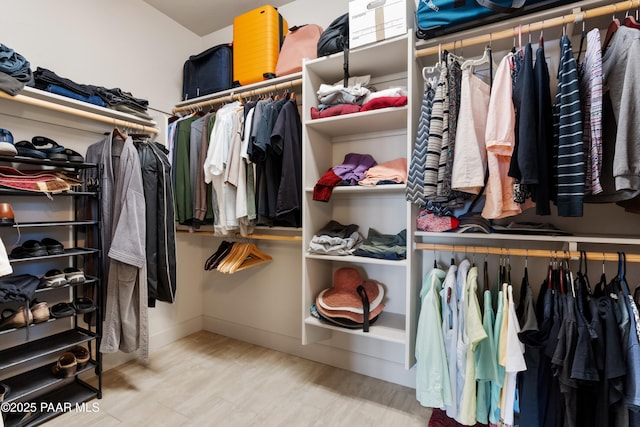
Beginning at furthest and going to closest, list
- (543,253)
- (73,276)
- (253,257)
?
(253,257) → (73,276) → (543,253)

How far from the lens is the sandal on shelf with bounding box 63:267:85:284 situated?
1.65m

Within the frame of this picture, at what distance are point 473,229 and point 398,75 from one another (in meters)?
1.08

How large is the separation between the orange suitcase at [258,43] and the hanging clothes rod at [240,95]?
93mm

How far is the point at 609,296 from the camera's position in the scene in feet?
4.00

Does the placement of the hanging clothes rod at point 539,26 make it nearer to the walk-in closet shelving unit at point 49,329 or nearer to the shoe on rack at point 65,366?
the walk-in closet shelving unit at point 49,329

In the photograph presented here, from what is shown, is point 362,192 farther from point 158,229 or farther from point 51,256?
point 51,256

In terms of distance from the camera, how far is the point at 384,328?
5.53 ft

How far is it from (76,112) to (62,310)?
1109 millimetres

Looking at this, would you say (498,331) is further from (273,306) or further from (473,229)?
(273,306)

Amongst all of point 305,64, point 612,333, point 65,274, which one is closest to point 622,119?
point 612,333

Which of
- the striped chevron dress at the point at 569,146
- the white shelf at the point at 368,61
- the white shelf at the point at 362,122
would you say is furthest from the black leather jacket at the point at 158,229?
the striped chevron dress at the point at 569,146

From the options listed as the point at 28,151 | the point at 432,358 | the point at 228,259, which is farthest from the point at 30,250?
the point at 432,358

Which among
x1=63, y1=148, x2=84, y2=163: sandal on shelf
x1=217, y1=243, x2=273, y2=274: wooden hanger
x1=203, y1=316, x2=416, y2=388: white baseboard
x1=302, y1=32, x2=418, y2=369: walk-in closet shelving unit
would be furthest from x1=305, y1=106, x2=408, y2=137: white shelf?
x1=203, y1=316, x2=416, y2=388: white baseboard

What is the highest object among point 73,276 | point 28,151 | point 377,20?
point 377,20
